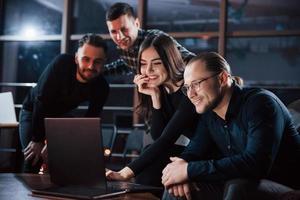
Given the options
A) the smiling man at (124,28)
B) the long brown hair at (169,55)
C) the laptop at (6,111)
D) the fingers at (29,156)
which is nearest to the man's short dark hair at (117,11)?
the smiling man at (124,28)

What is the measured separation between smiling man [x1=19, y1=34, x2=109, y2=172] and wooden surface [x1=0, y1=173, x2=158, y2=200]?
0.77m

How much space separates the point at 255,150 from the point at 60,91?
1.63 metres

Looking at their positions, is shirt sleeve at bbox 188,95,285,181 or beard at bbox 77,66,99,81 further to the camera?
beard at bbox 77,66,99,81

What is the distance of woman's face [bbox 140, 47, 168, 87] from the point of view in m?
2.13

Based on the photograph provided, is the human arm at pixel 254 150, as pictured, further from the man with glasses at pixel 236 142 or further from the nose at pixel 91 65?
the nose at pixel 91 65

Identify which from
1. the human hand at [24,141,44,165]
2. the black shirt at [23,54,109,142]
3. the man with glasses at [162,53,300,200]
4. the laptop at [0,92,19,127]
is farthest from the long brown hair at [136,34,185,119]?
the laptop at [0,92,19,127]

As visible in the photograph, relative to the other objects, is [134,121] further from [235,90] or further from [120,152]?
[235,90]

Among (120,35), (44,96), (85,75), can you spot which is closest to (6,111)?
(44,96)

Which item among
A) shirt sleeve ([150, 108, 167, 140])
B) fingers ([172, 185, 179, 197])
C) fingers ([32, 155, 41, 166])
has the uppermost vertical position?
shirt sleeve ([150, 108, 167, 140])

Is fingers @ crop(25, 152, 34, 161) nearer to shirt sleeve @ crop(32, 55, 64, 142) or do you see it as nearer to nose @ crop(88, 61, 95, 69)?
shirt sleeve @ crop(32, 55, 64, 142)

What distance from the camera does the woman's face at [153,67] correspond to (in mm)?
2127

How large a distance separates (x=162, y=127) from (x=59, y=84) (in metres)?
0.88

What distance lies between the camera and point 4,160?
5.68 meters

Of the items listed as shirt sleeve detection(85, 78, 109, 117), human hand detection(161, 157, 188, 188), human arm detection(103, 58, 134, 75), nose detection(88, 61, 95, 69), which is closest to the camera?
human hand detection(161, 157, 188, 188)
